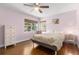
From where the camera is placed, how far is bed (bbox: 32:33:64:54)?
175 cm

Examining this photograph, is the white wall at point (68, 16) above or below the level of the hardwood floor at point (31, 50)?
above

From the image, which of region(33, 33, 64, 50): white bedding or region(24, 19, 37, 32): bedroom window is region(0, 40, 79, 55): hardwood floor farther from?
region(24, 19, 37, 32): bedroom window

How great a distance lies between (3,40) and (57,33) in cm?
114

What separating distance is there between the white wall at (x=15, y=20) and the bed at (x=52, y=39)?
18cm

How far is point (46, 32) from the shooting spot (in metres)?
1.81

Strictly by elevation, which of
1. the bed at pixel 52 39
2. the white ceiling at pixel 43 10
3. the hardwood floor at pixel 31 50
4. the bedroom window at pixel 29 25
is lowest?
the hardwood floor at pixel 31 50

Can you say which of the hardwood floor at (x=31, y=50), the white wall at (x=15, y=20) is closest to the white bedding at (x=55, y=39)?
the hardwood floor at (x=31, y=50)

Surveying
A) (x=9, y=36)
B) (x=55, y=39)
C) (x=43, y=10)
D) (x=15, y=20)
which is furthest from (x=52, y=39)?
(x=9, y=36)

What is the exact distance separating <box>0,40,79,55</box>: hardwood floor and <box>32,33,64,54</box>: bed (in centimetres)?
8

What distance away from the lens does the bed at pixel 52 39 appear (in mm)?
1746

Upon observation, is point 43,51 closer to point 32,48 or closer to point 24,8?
point 32,48

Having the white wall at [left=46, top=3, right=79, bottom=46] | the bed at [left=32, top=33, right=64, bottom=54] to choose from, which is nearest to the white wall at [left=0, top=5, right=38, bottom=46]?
the bed at [left=32, top=33, right=64, bottom=54]

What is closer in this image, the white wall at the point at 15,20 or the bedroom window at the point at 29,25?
the white wall at the point at 15,20

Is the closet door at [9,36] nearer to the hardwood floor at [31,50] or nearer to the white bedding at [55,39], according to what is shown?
the hardwood floor at [31,50]
